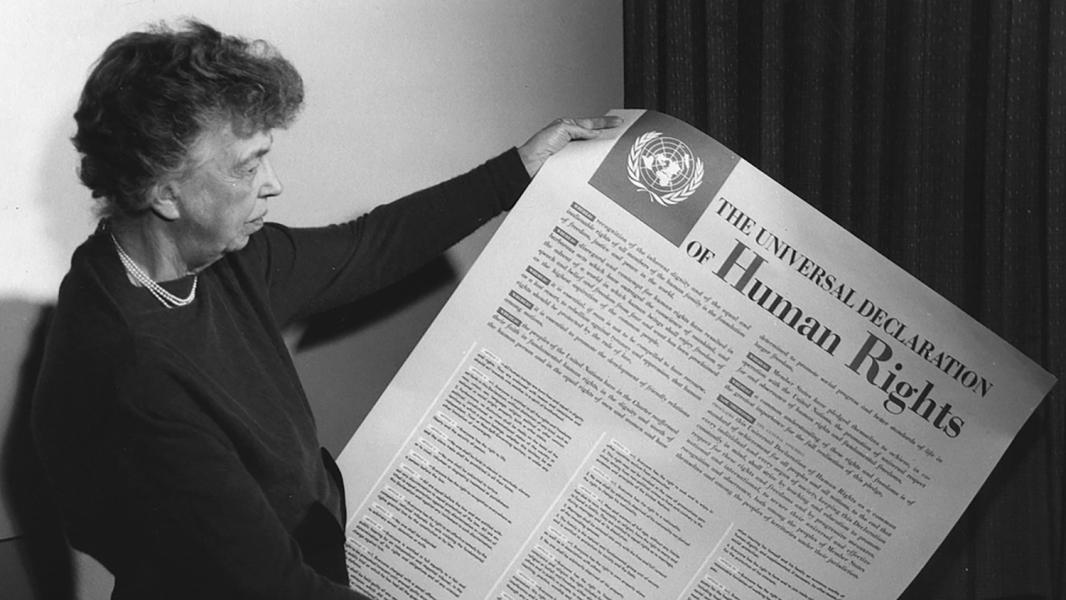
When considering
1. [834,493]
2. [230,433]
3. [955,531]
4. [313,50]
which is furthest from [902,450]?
[313,50]

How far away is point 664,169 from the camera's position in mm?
1242

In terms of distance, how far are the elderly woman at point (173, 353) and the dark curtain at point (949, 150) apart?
69 centimetres

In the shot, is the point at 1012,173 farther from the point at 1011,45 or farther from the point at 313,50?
the point at 313,50

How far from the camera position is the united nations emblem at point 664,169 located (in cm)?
123

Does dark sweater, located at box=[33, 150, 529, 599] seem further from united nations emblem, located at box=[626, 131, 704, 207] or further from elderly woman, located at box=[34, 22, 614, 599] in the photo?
united nations emblem, located at box=[626, 131, 704, 207]

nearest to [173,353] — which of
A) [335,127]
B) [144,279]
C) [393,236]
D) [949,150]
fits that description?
[144,279]

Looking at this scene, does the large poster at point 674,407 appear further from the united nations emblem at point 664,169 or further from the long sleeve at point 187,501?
the long sleeve at point 187,501

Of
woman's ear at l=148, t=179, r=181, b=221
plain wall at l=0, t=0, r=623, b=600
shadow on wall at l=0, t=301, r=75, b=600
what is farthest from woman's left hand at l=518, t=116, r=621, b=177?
shadow on wall at l=0, t=301, r=75, b=600

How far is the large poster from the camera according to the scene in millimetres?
1194

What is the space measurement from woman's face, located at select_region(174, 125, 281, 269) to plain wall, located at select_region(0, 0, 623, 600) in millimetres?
→ 256

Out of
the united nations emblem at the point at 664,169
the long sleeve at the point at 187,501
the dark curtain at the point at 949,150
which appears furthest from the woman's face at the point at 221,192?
the dark curtain at the point at 949,150

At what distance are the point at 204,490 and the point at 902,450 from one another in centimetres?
69

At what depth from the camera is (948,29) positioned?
137 cm

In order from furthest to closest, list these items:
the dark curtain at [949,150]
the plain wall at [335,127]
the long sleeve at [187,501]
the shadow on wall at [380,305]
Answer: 1. the shadow on wall at [380,305]
2. the dark curtain at [949,150]
3. the plain wall at [335,127]
4. the long sleeve at [187,501]
